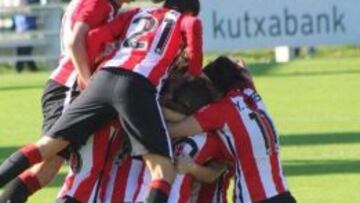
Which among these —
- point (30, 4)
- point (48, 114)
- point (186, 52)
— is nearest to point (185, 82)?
point (186, 52)

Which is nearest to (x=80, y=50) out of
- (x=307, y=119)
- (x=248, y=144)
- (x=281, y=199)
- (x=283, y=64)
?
(x=248, y=144)

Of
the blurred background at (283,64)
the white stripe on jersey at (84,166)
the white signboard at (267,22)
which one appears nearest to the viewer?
the white stripe on jersey at (84,166)

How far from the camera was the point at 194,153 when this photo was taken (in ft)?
26.0

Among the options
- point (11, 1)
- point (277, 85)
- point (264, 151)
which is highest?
point (264, 151)

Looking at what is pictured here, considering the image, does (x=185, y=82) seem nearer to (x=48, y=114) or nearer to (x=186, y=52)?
(x=186, y=52)

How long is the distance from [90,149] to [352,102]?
767cm

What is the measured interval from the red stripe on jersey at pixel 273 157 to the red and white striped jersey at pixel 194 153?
235 millimetres

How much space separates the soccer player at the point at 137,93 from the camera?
779 centimetres

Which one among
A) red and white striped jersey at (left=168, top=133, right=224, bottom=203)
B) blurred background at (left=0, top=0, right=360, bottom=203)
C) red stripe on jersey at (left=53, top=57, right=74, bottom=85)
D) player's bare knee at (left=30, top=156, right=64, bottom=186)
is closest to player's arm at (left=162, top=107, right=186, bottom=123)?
red and white striped jersey at (left=168, top=133, right=224, bottom=203)

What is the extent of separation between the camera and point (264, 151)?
7.90 metres

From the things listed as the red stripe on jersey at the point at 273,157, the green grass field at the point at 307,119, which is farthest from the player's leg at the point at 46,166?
the green grass field at the point at 307,119

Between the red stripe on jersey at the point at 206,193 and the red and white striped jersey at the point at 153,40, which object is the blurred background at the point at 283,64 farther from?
the red and white striped jersey at the point at 153,40

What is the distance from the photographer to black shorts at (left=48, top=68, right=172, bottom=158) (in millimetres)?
7781

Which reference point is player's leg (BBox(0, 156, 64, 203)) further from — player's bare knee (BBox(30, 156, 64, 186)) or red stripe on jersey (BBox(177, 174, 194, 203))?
red stripe on jersey (BBox(177, 174, 194, 203))
